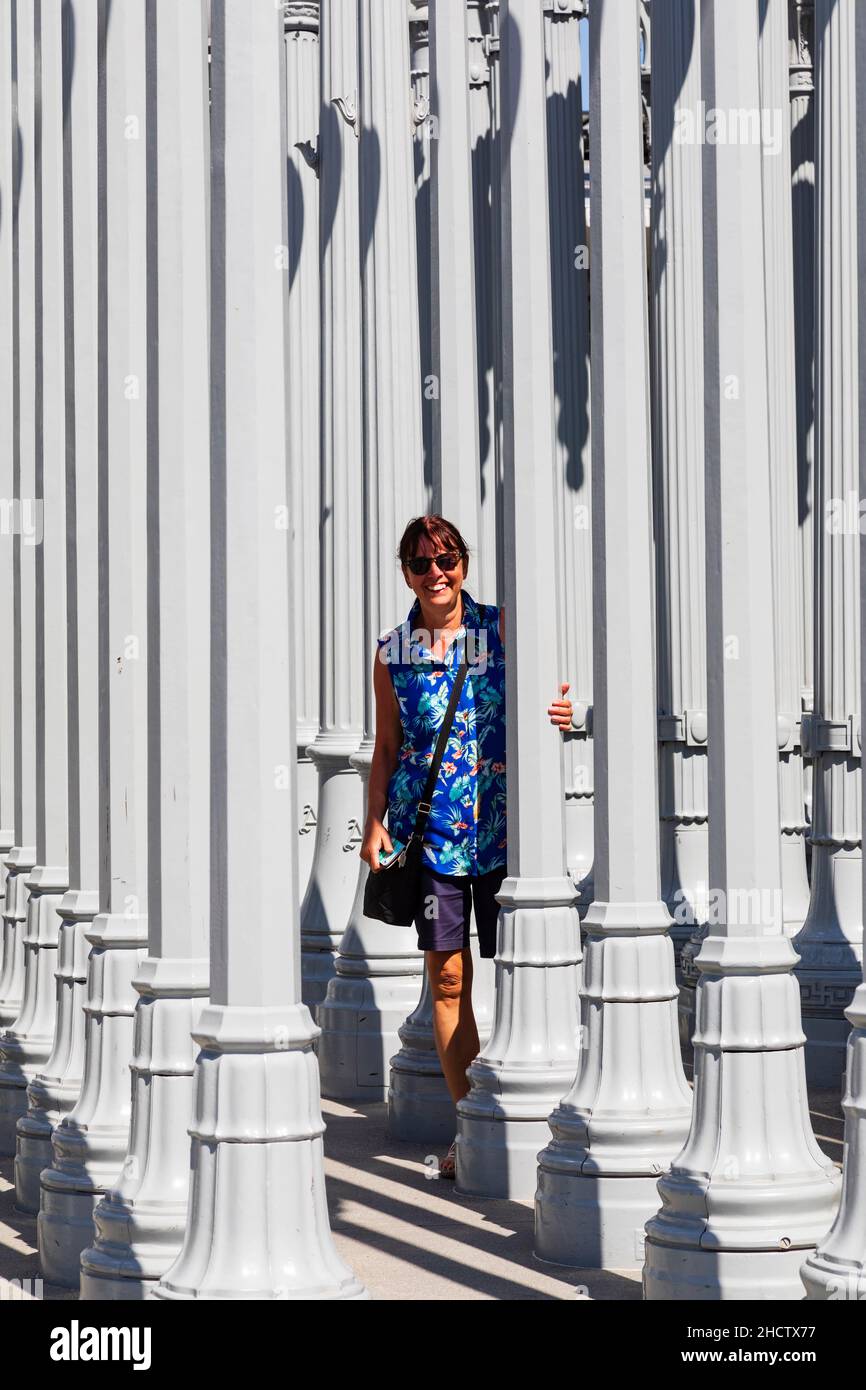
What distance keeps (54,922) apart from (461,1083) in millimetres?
3036

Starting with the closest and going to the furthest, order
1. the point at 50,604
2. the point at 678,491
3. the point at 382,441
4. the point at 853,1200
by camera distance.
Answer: the point at 853,1200, the point at 50,604, the point at 382,441, the point at 678,491

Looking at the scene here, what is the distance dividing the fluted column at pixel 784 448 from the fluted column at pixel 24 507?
5.21m

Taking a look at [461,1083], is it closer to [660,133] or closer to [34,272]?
[34,272]

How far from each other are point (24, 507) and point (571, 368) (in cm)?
735

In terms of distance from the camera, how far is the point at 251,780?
6809 mm

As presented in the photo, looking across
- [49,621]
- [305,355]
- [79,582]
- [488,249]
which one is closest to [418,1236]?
[79,582]

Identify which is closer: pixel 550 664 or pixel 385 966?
pixel 550 664

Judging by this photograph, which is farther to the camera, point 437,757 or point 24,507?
point 24,507

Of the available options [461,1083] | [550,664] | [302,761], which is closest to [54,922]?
[461,1083]

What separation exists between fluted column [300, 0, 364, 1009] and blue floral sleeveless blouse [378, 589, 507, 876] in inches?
169

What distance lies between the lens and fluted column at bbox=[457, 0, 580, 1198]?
9.76 metres

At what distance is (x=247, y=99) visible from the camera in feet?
22.8

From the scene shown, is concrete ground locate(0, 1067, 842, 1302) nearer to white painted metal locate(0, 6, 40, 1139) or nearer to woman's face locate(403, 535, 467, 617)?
white painted metal locate(0, 6, 40, 1139)

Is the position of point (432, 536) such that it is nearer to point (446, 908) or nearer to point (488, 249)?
point (446, 908)
